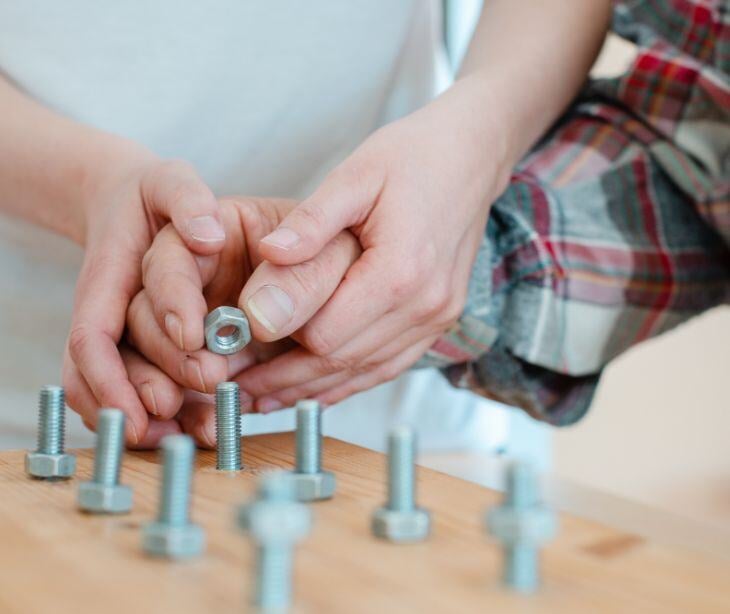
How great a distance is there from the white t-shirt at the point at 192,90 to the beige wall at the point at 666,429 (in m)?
1.72

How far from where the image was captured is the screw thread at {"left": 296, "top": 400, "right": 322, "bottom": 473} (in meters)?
0.53

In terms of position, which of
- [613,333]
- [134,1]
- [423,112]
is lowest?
[613,333]

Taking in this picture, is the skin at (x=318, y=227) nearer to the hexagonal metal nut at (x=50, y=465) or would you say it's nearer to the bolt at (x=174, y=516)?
the hexagonal metal nut at (x=50, y=465)

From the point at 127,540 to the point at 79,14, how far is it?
0.74 m

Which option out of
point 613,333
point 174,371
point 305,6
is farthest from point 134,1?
point 613,333

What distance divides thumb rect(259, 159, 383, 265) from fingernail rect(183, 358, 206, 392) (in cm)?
9

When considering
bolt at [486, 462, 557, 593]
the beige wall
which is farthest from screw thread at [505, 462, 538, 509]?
the beige wall

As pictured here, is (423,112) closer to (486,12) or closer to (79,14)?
(486,12)

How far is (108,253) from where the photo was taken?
74 cm

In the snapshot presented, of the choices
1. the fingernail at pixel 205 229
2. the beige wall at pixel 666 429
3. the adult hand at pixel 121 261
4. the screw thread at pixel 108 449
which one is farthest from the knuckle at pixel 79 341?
the beige wall at pixel 666 429

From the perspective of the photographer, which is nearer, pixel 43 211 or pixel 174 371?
pixel 174 371

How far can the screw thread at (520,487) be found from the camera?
1.30 feet

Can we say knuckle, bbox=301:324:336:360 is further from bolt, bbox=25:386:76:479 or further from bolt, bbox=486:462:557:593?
bolt, bbox=486:462:557:593

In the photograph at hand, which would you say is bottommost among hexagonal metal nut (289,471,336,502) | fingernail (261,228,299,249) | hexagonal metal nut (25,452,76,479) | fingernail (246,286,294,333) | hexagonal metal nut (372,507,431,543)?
hexagonal metal nut (25,452,76,479)
